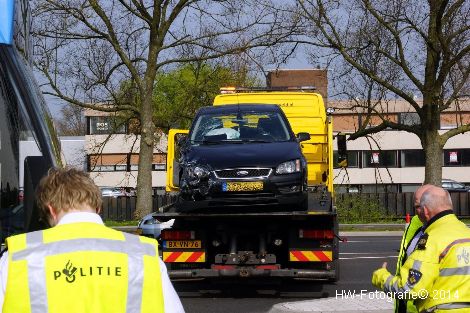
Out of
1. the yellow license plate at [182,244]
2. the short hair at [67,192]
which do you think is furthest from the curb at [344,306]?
the short hair at [67,192]

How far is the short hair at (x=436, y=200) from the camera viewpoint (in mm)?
5457

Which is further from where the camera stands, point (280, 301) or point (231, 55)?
point (231, 55)

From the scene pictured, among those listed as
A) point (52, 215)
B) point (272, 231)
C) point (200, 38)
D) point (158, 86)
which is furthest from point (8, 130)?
→ point (158, 86)

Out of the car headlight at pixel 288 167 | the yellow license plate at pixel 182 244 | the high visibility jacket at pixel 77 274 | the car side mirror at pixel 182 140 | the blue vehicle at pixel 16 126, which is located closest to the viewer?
the high visibility jacket at pixel 77 274

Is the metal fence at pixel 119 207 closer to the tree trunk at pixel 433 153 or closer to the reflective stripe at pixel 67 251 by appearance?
the tree trunk at pixel 433 153

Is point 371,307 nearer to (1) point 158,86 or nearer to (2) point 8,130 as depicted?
(2) point 8,130

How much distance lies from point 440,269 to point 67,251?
8.50 feet

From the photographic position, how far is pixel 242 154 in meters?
12.5

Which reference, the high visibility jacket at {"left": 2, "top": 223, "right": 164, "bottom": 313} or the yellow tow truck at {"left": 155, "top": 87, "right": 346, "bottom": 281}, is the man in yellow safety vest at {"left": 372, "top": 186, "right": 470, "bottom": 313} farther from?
the yellow tow truck at {"left": 155, "top": 87, "right": 346, "bottom": 281}

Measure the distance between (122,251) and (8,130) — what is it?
3184mm

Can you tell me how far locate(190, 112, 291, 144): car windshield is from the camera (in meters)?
13.3

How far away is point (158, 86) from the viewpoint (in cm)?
5325

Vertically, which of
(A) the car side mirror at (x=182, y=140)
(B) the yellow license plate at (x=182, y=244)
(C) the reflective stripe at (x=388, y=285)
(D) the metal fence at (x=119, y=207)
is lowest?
(D) the metal fence at (x=119, y=207)

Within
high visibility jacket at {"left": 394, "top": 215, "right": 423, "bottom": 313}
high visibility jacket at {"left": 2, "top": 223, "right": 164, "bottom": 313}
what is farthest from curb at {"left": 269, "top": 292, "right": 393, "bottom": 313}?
A: high visibility jacket at {"left": 2, "top": 223, "right": 164, "bottom": 313}
